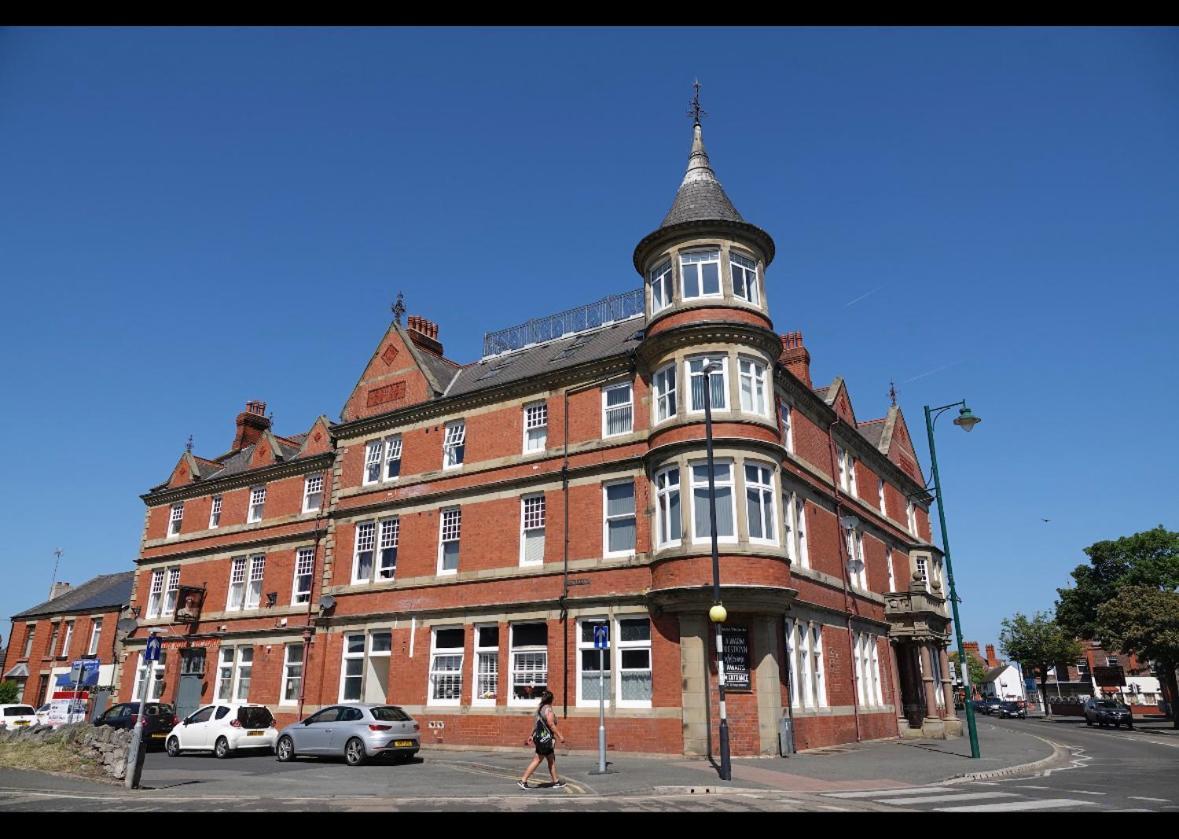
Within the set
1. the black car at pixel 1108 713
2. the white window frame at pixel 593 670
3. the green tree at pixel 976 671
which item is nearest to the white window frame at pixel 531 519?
the white window frame at pixel 593 670

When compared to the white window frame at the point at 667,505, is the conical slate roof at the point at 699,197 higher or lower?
higher

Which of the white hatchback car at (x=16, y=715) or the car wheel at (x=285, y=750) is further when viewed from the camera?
the white hatchback car at (x=16, y=715)

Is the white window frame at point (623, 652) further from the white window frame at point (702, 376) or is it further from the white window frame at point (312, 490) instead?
the white window frame at point (312, 490)

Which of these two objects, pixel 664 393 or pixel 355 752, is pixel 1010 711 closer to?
Answer: pixel 664 393

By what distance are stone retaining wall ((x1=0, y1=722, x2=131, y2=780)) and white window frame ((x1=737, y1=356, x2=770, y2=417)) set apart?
17.8 meters

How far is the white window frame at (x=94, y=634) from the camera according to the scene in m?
44.8

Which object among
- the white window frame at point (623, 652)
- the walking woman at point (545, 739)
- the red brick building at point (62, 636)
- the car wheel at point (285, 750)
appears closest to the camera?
the walking woman at point (545, 739)

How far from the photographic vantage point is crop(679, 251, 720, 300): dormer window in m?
24.6

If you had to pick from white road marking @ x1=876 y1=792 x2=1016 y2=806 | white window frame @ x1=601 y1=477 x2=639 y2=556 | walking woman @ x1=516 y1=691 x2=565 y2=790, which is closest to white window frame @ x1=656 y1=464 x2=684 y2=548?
white window frame @ x1=601 y1=477 x2=639 y2=556

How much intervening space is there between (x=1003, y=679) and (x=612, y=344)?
4177 inches

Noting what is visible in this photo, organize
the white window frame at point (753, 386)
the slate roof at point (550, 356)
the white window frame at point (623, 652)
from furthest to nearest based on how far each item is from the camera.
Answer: the slate roof at point (550, 356) < the white window frame at point (753, 386) < the white window frame at point (623, 652)

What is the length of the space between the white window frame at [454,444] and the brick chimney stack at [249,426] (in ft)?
60.4
